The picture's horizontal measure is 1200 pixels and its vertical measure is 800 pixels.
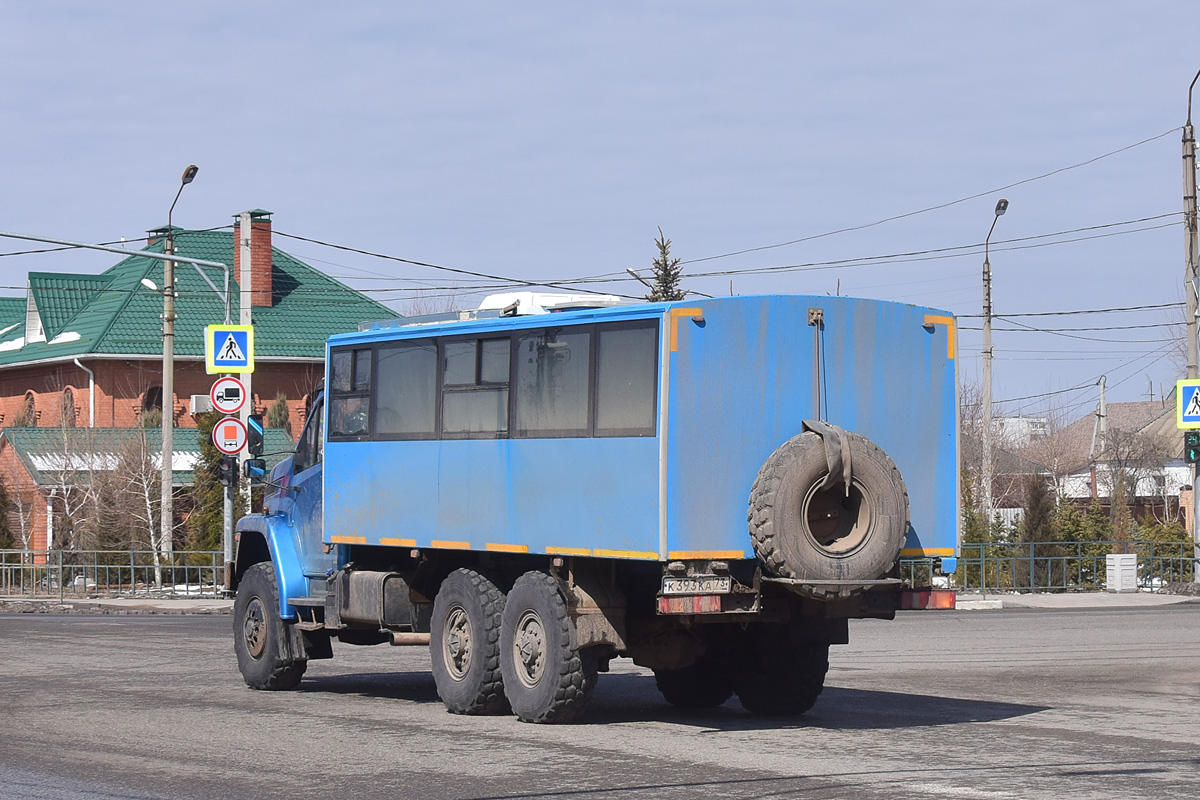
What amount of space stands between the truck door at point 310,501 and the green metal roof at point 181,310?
125 feet

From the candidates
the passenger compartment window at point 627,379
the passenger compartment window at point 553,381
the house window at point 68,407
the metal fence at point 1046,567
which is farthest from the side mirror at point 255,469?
the house window at point 68,407

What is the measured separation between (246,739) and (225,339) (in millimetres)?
18286

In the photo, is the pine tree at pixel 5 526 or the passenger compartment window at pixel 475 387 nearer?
the passenger compartment window at pixel 475 387

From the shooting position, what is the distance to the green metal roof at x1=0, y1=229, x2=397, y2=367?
178ft

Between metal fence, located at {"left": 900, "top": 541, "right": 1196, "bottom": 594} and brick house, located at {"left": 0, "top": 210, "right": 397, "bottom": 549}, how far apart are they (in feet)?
76.9

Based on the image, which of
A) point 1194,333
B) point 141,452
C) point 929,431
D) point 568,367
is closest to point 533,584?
point 568,367

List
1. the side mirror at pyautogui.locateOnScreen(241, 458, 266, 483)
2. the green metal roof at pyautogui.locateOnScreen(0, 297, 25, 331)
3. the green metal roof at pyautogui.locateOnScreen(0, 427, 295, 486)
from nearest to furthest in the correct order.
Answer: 1. the side mirror at pyautogui.locateOnScreen(241, 458, 266, 483)
2. the green metal roof at pyautogui.locateOnScreen(0, 427, 295, 486)
3. the green metal roof at pyautogui.locateOnScreen(0, 297, 25, 331)

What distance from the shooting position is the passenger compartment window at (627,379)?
12.1 meters

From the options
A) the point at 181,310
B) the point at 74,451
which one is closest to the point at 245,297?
the point at 74,451

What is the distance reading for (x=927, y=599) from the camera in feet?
43.0

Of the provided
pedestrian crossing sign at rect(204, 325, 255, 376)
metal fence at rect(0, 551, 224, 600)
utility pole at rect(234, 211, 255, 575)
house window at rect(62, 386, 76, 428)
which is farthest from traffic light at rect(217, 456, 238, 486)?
house window at rect(62, 386, 76, 428)

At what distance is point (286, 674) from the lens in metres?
16.0

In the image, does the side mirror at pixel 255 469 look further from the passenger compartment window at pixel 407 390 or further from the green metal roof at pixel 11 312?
the green metal roof at pixel 11 312

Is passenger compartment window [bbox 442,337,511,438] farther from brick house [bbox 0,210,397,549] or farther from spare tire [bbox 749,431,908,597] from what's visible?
brick house [bbox 0,210,397,549]
